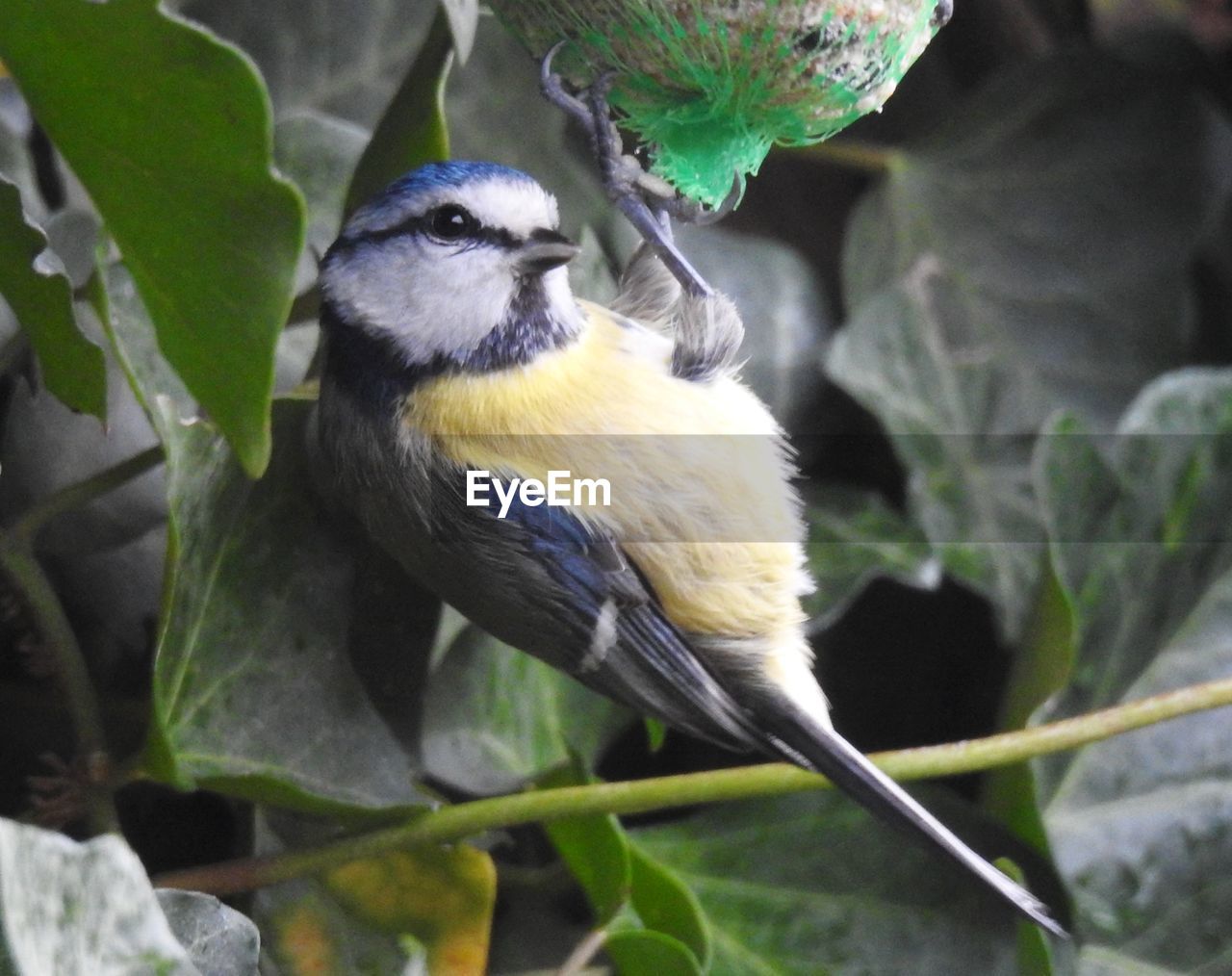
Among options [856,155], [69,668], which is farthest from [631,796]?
[856,155]

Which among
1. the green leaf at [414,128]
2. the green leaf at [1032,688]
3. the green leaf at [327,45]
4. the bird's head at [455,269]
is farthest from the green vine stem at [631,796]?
the green leaf at [327,45]

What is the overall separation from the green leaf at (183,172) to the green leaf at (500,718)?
1.09 ft

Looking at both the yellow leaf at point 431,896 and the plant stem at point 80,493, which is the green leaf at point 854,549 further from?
the plant stem at point 80,493

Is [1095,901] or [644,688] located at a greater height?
[644,688]

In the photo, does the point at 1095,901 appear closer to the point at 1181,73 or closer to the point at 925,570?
the point at 925,570

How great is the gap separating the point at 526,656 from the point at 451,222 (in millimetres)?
353

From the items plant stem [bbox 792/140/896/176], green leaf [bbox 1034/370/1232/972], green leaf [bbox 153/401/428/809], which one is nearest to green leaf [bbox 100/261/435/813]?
green leaf [bbox 153/401/428/809]

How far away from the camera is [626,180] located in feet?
2.36

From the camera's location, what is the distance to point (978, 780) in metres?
1.09

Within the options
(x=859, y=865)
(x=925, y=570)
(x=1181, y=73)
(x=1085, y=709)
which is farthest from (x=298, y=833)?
(x=1181, y=73)

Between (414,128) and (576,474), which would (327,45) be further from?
(576,474)

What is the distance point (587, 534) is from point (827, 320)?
21.6 inches

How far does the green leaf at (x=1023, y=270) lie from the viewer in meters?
1.14

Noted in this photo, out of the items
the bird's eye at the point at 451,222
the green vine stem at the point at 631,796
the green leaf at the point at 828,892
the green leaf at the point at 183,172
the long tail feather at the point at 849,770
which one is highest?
the green leaf at the point at 183,172
